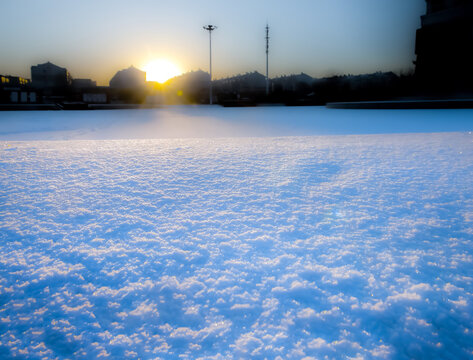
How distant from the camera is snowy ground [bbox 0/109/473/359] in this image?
0.88 metres

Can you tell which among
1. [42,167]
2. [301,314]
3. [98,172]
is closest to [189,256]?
[301,314]

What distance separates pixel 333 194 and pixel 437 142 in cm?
322

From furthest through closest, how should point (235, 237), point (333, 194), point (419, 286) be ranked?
point (333, 194) → point (235, 237) → point (419, 286)

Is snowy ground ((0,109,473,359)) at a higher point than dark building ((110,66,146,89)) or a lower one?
lower

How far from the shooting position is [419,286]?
1094 millimetres

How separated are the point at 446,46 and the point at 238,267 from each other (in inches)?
1188

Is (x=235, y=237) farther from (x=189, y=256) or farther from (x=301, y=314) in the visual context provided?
(x=301, y=314)

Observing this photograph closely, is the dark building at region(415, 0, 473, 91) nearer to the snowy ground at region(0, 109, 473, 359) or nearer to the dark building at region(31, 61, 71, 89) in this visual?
the snowy ground at region(0, 109, 473, 359)

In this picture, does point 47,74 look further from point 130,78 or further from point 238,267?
point 238,267

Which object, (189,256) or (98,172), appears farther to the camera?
(98,172)

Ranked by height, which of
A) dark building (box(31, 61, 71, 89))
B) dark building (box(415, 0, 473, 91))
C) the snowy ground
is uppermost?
dark building (box(31, 61, 71, 89))

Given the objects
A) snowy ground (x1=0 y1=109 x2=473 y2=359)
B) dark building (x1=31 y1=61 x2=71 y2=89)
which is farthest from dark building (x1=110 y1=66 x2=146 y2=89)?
snowy ground (x1=0 y1=109 x2=473 y2=359)

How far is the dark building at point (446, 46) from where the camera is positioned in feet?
74.3

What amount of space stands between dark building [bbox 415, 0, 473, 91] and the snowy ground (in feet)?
89.8
